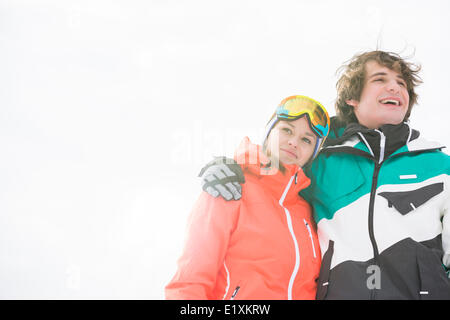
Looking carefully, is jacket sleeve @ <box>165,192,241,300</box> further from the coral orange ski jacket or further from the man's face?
the man's face

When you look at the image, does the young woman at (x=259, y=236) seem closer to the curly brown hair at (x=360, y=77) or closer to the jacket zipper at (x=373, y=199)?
the jacket zipper at (x=373, y=199)

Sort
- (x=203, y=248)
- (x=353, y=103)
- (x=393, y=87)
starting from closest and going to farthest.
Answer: (x=203, y=248)
(x=393, y=87)
(x=353, y=103)

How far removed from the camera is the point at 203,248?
218cm

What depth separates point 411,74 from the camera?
3.28 m

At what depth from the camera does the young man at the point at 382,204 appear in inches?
85.5

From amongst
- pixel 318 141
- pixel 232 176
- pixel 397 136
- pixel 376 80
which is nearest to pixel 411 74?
pixel 376 80

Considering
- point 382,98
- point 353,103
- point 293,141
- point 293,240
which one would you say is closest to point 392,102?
point 382,98

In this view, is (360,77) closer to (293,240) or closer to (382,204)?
(382,204)

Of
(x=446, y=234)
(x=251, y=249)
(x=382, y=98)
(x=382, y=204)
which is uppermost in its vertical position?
(x=382, y=98)

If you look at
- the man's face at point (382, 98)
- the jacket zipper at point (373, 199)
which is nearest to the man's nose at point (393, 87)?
the man's face at point (382, 98)

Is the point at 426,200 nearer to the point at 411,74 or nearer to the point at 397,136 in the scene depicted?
the point at 397,136

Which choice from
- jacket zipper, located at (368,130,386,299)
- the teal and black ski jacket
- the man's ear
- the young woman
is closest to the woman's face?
the young woman

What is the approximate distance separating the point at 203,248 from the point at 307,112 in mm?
1327

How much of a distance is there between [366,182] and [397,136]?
446 mm
